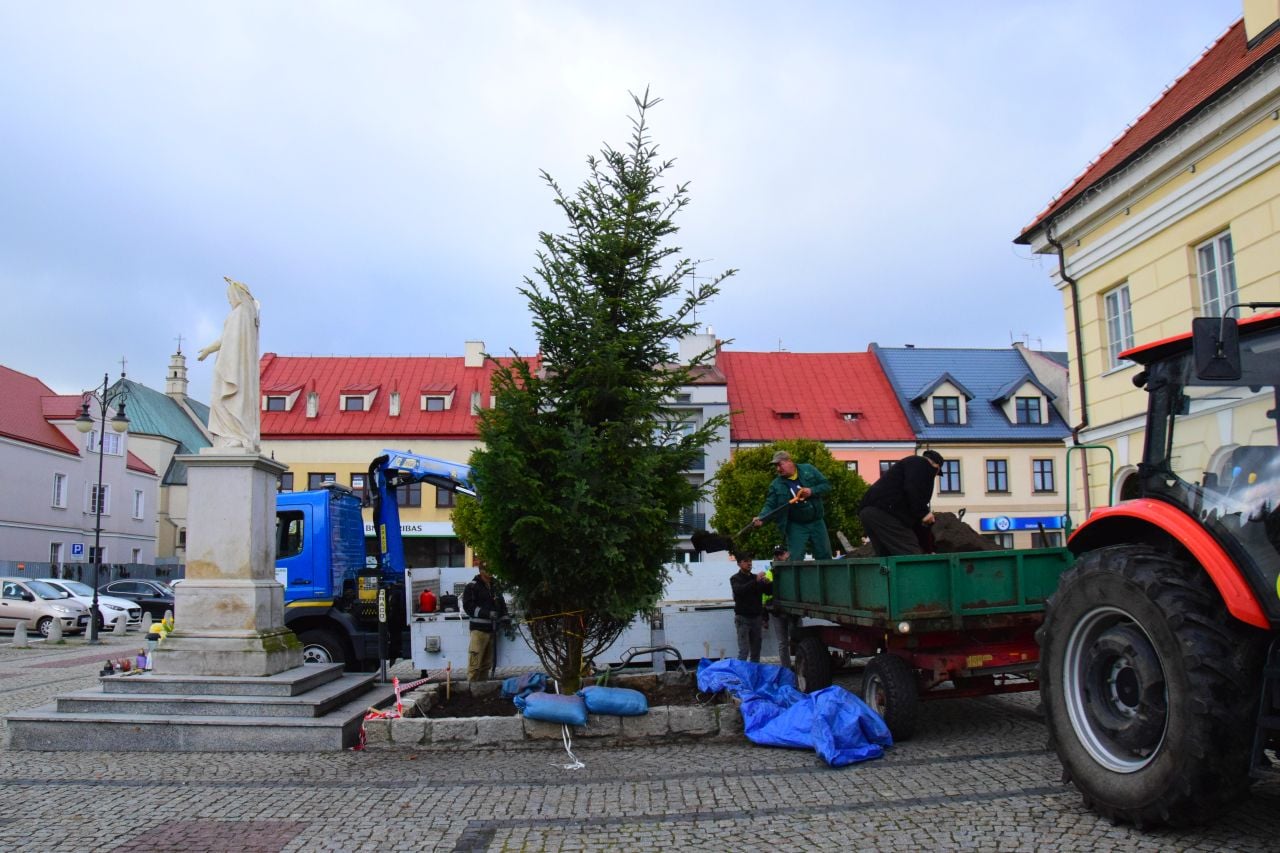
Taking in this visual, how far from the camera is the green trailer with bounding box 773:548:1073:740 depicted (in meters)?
7.16

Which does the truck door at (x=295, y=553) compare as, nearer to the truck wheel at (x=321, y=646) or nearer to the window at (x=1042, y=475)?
the truck wheel at (x=321, y=646)

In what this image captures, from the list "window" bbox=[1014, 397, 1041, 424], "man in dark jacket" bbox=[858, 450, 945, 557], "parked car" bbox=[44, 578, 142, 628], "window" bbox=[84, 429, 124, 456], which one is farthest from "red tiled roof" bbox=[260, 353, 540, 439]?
"man in dark jacket" bbox=[858, 450, 945, 557]

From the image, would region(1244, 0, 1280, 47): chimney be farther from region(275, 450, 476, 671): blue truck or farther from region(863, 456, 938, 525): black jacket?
region(275, 450, 476, 671): blue truck

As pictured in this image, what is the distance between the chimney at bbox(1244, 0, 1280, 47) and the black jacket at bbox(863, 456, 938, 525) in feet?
31.7

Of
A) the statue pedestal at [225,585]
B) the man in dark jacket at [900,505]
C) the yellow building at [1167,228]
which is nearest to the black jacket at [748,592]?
the man in dark jacket at [900,505]

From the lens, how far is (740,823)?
5.53 meters

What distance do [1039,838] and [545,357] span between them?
594cm

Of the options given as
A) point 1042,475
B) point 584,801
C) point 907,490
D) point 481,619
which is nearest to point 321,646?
point 481,619

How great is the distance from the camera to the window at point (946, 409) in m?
45.0

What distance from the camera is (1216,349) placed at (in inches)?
178

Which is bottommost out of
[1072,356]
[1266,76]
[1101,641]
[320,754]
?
[320,754]

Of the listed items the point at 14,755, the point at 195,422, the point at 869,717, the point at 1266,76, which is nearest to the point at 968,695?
the point at 869,717

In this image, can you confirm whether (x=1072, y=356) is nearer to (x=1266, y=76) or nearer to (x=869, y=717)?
(x=1266, y=76)

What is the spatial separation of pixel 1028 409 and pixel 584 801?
1701 inches
